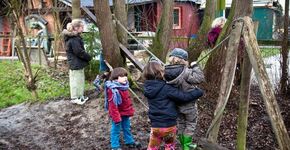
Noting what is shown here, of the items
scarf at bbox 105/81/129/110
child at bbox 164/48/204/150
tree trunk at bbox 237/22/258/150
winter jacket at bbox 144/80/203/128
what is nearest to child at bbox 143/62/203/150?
winter jacket at bbox 144/80/203/128

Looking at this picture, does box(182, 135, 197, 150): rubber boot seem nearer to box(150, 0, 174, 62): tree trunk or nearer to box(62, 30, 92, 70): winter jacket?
box(62, 30, 92, 70): winter jacket

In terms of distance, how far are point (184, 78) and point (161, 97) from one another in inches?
13.1

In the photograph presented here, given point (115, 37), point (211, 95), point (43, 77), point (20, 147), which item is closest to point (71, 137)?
point (20, 147)

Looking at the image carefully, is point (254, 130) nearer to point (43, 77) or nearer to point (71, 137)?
point (71, 137)

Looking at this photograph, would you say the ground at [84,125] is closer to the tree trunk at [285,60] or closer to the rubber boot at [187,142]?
the tree trunk at [285,60]

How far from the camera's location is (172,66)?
4.46 meters

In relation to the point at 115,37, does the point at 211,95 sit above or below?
below

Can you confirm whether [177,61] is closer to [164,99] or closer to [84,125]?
[164,99]

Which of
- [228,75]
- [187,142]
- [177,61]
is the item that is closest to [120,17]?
[177,61]

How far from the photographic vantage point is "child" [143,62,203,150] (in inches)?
A: 169

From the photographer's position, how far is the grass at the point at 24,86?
9125 mm

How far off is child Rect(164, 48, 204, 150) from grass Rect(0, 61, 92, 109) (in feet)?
13.6

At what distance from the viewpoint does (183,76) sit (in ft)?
14.2

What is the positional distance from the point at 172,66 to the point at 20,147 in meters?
2.62
